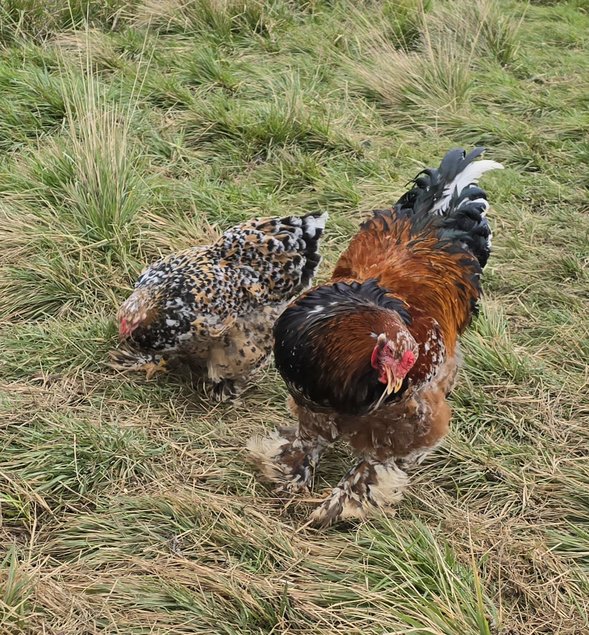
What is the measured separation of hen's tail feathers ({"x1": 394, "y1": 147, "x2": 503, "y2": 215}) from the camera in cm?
394

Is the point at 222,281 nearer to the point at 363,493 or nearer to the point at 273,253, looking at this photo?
the point at 273,253

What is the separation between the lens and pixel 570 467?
12.1 ft

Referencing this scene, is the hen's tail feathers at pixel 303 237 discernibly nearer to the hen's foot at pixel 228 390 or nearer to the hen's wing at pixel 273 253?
the hen's wing at pixel 273 253

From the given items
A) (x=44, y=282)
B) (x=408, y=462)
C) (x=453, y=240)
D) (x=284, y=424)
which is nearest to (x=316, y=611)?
(x=408, y=462)

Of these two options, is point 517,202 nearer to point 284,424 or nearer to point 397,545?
point 284,424

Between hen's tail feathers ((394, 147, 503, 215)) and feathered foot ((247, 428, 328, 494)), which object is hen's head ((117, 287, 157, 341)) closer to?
feathered foot ((247, 428, 328, 494))

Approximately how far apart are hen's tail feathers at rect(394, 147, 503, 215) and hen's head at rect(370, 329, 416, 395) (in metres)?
1.26

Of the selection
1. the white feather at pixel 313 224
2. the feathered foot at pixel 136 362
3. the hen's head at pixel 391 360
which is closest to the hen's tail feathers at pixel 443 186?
the white feather at pixel 313 224

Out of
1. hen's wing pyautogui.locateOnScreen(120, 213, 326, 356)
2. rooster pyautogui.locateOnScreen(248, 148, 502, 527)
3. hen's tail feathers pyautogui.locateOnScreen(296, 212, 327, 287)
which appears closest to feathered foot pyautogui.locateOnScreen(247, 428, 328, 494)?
rooster pyautogui.locateOnScreen(248, 148, 502, 527)

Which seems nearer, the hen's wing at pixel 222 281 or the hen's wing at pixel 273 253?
the hen's wing at pixel 222 281

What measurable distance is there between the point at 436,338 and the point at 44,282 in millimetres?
2497

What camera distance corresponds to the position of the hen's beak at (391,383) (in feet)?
9.21

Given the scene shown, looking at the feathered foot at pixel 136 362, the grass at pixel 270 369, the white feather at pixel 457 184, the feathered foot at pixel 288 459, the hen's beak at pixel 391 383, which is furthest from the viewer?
the feathered foot at pixel 136 362

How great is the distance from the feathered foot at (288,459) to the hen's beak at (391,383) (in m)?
0.75
